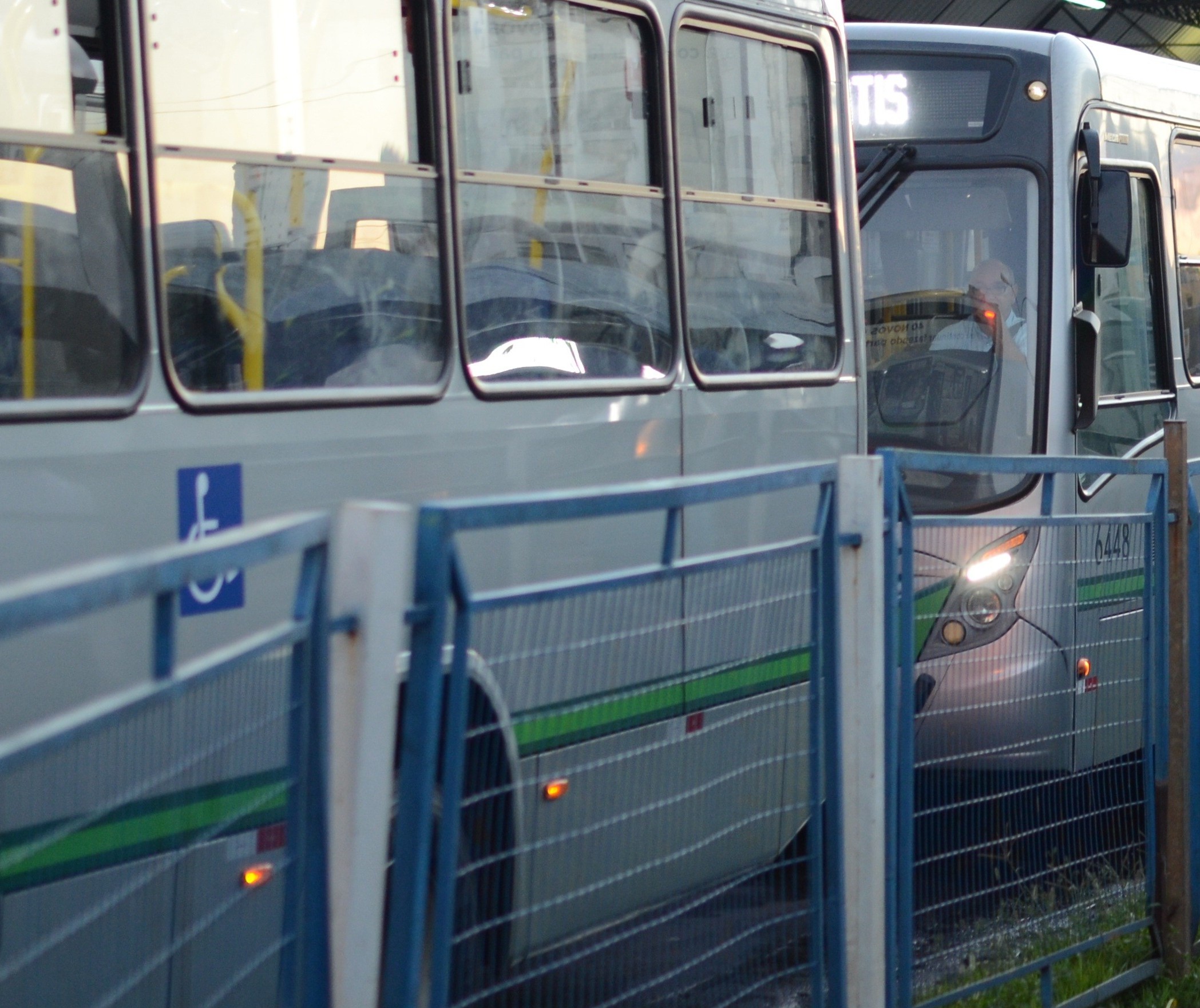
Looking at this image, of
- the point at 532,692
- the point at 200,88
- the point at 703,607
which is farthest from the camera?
the point at 200,88

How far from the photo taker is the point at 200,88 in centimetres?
357

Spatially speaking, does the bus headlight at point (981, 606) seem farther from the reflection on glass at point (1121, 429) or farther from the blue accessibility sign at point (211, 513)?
the reflection on glass at point (1121, 429)

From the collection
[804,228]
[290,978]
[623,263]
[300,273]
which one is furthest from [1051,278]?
[290,978]

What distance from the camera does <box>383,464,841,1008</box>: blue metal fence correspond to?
7.76 feet

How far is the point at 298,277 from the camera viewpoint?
3791 millimetres

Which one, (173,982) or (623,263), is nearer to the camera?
(173,982)

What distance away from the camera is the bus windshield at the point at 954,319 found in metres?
6.71

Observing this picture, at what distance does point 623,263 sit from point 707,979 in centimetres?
217

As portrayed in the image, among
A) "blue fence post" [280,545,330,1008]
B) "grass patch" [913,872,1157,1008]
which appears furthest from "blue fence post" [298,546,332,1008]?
"grass patch" [913,872,1157,1008]

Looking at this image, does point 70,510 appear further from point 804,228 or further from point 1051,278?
point 1051,278

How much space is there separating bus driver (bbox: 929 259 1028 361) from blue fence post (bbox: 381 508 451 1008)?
15.9 feet

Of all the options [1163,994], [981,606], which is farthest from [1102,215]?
[981,606]

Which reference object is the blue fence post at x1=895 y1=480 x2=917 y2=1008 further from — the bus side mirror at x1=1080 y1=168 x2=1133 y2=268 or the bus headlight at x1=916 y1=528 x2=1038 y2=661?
the bus side mirror at x1=1080 y1=168 x2=1133 y2=268

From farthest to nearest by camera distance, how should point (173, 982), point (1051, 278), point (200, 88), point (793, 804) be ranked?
point (1051, 278), point (200, 88), point (793, 804), point (173, 982)
